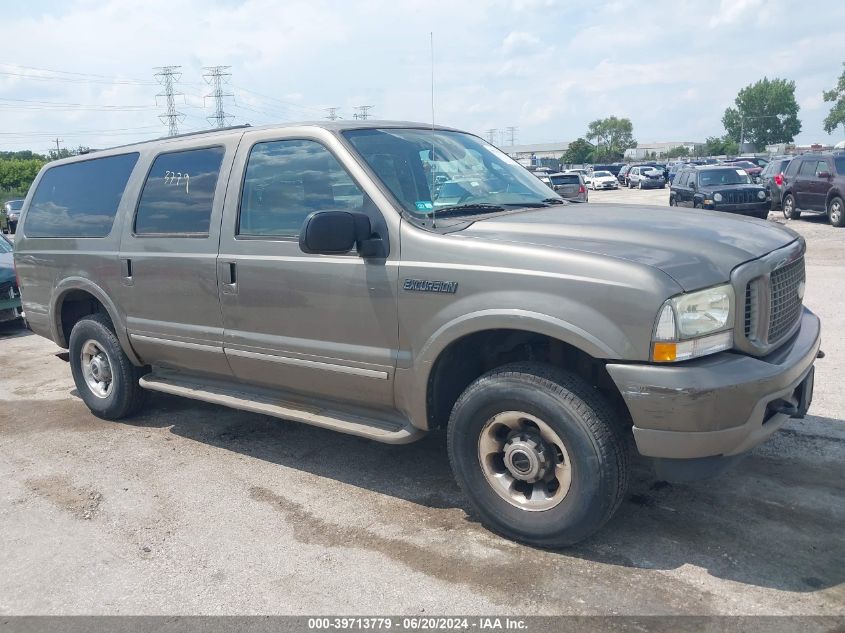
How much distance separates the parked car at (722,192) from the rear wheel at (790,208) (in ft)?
4.15

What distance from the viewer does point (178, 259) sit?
4852 mm

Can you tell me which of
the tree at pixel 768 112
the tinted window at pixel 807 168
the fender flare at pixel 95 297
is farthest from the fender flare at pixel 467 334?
the tree at pixel 768 112

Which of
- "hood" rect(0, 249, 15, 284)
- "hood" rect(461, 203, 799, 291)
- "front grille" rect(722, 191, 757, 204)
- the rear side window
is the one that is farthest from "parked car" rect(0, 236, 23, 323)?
"front grille" rect(722, 191, 757, 204)

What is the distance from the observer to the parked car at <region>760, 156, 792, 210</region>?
70.4 ft

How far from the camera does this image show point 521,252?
11.3ft

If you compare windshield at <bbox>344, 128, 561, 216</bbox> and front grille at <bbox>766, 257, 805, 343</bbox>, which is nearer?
front grille at <bbox>766, 257, 805, 343</bbox>

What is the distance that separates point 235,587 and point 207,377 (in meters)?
2.03

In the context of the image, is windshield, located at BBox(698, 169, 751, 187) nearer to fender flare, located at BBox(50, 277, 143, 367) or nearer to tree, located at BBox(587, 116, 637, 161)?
fender flare, located at BBox(50, 277, 143, 367)

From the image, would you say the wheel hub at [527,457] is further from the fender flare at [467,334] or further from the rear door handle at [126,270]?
the rear door handle at [126,270]

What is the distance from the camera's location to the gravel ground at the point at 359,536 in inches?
126

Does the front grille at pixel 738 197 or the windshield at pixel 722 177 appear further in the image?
the windshield at pixel 722 177

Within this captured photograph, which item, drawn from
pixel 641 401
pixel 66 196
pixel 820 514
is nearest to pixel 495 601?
pixel 641 401

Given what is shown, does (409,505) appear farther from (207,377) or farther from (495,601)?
(207,377)

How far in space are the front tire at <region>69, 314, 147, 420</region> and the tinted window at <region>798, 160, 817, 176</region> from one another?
19.0 metres
